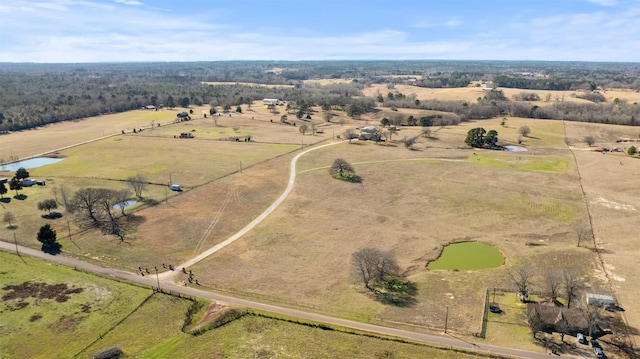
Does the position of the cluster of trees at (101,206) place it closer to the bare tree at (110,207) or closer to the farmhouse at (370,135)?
the bare tree at (110,207)

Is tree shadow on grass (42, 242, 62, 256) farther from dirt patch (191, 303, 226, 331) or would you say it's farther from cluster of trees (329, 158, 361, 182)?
cluster of trees (329, 158, 361, 182)

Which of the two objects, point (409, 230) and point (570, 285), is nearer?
point (570, 285)

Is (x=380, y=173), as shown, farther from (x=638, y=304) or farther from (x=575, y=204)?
(x=638, y=304)

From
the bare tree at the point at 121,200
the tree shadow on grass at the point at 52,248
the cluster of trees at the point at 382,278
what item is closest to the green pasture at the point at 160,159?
the bare tree at the point at 121,200

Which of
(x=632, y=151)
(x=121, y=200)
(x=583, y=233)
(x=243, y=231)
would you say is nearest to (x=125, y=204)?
(x=121, y=200)

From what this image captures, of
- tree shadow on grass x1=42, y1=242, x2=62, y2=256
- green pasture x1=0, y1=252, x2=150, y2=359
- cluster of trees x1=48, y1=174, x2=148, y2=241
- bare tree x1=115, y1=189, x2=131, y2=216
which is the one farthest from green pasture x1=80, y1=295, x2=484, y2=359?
bare tree x1=115, y1=189, x2=131, y2=216

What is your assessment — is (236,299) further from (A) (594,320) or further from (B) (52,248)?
(A) (594,320)

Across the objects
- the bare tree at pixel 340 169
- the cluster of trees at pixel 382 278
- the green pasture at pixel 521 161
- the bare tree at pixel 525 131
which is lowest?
the cluster of trees at pixel 382 278
